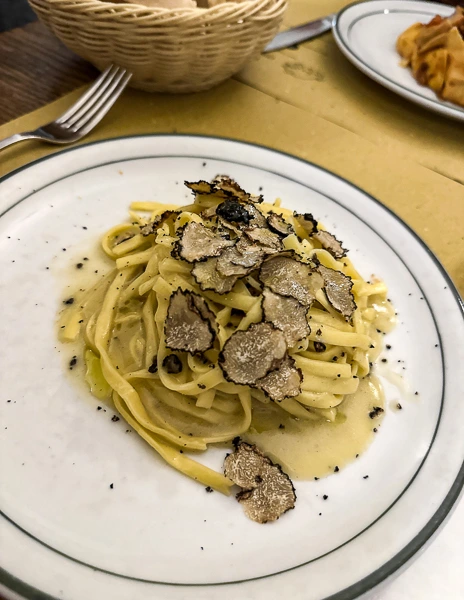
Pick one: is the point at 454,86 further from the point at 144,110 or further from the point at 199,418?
the point at 199,418

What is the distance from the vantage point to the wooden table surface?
246cm

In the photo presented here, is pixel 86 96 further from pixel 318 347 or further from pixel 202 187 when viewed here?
pixel 318 347

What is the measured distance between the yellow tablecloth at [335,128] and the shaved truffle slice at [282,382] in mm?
966

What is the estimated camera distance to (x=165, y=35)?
2082 mm

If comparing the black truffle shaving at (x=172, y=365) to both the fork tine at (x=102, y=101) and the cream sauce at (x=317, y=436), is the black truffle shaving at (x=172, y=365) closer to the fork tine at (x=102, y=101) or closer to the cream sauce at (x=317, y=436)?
the cream sauce at (x=317, y=436)

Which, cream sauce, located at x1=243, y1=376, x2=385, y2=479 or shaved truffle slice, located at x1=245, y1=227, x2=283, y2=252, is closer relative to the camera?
cream sauce, located at x1=243, y1=376, x2=385, y2=479

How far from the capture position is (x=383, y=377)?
1626 mm

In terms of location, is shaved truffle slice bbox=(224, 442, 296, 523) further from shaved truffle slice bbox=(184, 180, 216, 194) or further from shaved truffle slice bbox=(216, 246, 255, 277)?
shaved truffle slice bbox=(184, 180, 216, 194)

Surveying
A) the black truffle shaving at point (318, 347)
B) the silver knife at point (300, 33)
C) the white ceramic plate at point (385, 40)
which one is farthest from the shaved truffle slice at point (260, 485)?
the silver knife at point (300, 33)

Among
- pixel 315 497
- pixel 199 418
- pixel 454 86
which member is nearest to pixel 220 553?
pixel 315 497

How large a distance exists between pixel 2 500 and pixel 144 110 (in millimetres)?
2003

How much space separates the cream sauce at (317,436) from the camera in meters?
1.40

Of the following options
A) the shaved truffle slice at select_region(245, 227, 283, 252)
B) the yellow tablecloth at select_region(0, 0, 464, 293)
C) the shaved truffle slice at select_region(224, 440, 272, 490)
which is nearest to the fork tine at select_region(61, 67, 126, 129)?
the yellow tablecloth at select_region(0, 0, 464, 293)

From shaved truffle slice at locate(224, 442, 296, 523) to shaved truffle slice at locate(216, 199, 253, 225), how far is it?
74cm
